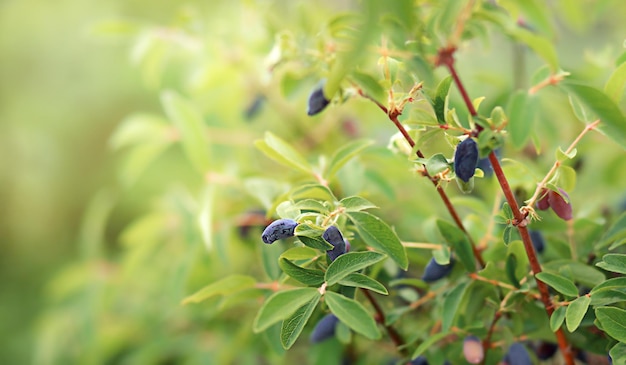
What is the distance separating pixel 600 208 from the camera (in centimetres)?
72

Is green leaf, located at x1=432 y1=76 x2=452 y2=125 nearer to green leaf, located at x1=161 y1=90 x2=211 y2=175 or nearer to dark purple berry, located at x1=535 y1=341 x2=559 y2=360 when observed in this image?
dark purple berry, located at x1=535 y1=341 x2=559 y2=360

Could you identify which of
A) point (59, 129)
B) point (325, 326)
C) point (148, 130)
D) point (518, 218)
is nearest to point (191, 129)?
point (148, 130)

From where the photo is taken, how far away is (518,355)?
477 mm

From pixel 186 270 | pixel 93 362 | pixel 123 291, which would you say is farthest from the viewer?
pixel 123 291

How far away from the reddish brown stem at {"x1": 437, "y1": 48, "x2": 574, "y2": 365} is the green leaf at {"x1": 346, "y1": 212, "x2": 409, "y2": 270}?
0.26 feet

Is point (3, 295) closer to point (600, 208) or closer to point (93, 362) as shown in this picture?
point (93, 362)

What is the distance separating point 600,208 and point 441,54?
377 mm

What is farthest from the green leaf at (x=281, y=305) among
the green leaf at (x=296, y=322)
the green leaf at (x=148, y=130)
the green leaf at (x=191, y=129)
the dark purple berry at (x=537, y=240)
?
the green leaf at (x=148, y=130)

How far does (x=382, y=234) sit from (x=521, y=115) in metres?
0.19

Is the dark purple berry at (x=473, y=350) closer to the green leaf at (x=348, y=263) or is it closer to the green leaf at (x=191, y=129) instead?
the green leaf at (x=348, y=263)

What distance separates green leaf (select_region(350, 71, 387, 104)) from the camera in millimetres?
415

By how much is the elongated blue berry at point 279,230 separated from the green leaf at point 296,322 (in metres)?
0.05

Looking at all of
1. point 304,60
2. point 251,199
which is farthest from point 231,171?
point 304,60

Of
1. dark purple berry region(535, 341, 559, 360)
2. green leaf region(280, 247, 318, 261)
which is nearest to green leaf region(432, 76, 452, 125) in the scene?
green leaf region(280, 247, 318, 261)
